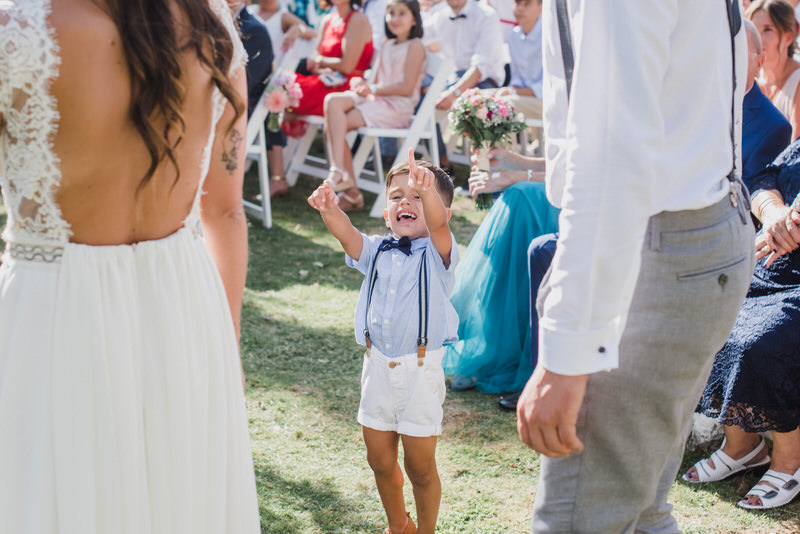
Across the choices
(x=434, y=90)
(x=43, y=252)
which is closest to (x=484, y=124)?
(x=43, y=252)

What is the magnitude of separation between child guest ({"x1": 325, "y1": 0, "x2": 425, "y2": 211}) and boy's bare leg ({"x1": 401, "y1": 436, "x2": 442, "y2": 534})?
4.94 m

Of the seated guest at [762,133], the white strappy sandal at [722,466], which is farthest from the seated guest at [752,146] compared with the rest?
the white strappy sandal at [722,466]

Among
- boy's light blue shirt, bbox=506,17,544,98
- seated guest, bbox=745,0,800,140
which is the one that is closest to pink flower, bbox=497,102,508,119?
seated guest, bbox=745,0,800,140

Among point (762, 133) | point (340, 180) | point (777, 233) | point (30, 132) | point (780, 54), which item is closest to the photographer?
point (30, 132)

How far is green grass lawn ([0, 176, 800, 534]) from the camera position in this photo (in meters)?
2.93

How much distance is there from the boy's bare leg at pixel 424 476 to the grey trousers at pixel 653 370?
1.05m

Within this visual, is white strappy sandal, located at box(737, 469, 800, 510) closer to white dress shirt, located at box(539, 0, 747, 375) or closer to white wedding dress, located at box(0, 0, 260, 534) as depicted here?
white dress shirt, located at box(539, 0, 747, 375)

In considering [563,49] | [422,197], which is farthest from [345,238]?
A: [563,49]

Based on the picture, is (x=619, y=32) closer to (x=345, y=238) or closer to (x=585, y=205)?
(x=585, y=205)

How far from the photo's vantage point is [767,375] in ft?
9.82

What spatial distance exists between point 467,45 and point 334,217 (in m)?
6.62

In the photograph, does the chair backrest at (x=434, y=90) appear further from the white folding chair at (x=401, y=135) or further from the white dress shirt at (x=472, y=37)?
the white dress shirt at (x=472, y=37)

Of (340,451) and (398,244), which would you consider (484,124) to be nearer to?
(398,244)

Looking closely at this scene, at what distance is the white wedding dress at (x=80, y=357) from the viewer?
1.48m
